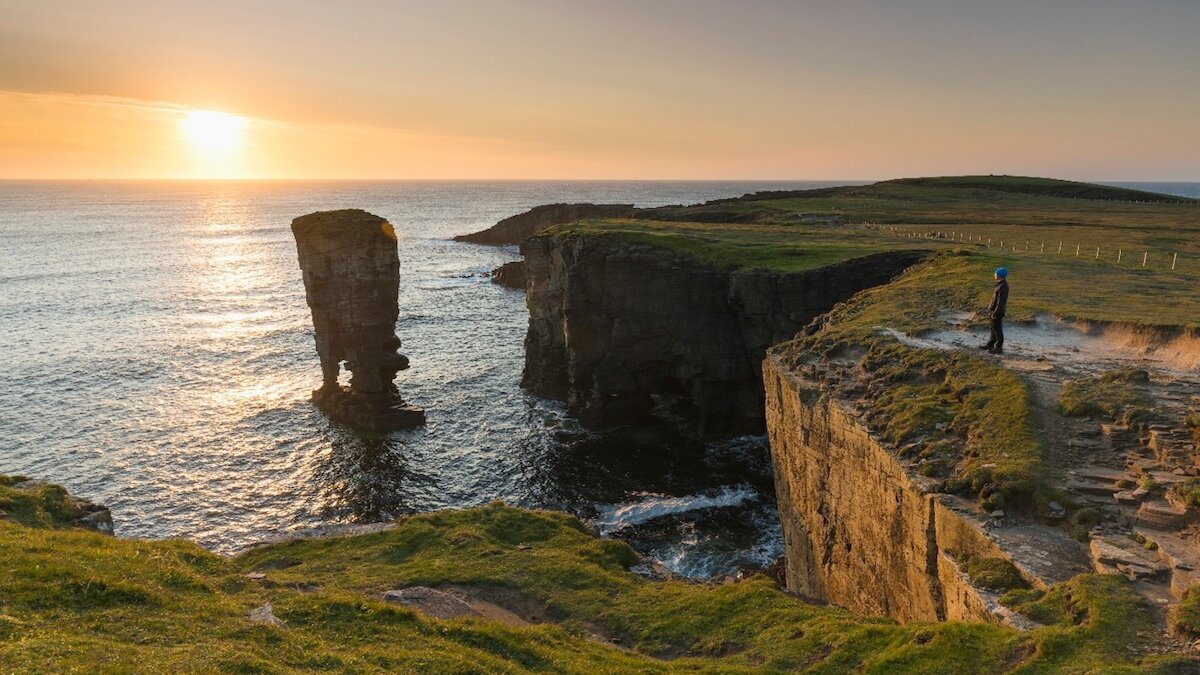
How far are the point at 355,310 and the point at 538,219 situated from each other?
104781mm

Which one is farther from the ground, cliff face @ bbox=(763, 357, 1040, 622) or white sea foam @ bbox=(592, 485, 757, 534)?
cliff face @ bbox=(763, 357, 1040, 622)

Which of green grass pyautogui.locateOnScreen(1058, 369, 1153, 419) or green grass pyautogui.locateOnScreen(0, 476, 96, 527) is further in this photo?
green grass pyautogui.locateOnScreen(0, 476, 96, 527)

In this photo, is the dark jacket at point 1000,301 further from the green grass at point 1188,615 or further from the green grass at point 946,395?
the green grass at point 1188,615

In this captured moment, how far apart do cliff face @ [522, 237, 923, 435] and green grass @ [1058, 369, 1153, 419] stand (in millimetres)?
25499

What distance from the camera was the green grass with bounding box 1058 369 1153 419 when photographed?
1861cm

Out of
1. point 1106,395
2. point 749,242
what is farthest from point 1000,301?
point 749,242

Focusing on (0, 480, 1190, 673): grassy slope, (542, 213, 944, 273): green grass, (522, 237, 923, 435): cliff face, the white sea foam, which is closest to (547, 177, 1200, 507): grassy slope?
(542, 213, 944, 273): green grass

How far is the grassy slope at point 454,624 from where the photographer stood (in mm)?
11062

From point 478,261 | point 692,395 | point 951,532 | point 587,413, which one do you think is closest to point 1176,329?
point 951,532

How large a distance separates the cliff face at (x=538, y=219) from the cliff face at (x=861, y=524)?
112810mm

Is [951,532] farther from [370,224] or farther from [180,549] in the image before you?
[370,224]

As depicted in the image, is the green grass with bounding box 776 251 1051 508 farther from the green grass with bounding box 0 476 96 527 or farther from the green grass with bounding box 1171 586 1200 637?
the green grass with bounding box 0 476 96 527

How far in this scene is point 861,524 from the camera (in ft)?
65.8

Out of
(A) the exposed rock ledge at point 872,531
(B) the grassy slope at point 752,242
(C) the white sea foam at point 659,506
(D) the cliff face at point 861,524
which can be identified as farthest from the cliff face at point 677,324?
(D) the cliff face at point 861,524
